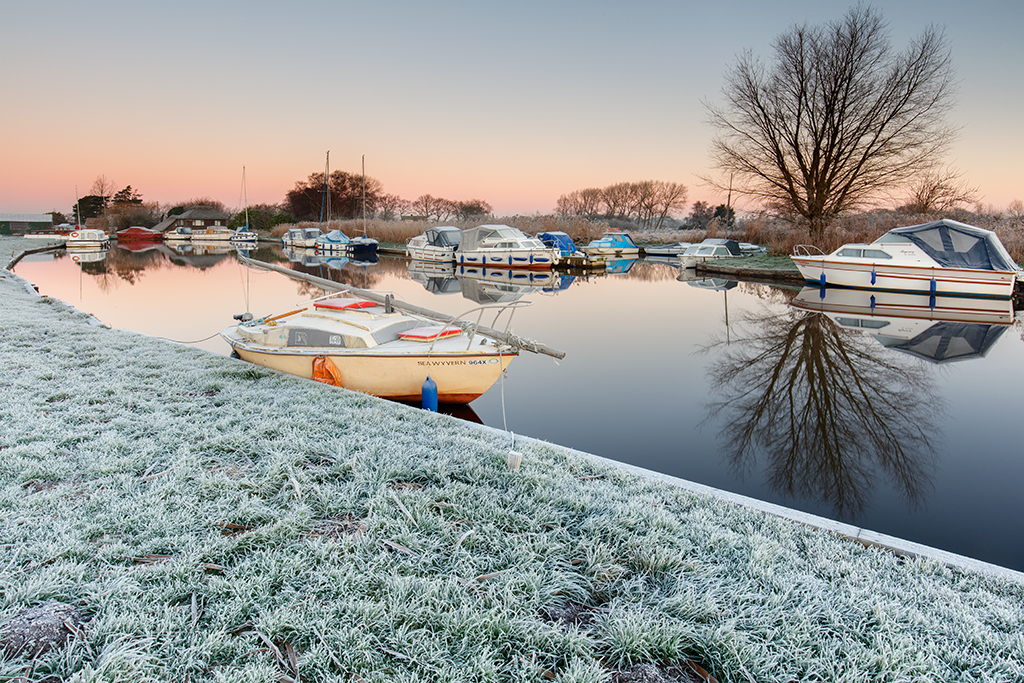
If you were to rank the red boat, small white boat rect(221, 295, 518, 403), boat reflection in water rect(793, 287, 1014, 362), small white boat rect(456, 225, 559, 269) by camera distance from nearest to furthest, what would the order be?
small white boat rect(221, 295, 518, 403)
boat reflection in water rect(793, 287, 1014, 362)
small white boat rect(456, 225, 559, 269)
the red boat

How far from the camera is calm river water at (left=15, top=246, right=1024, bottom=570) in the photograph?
554cm

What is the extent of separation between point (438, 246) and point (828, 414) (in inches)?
1273

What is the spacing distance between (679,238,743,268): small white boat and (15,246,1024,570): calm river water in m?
15.3

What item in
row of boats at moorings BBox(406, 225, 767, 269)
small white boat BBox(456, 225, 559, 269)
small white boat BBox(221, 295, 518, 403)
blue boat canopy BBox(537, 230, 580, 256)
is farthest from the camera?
blue boat canopy BBox(537, 230, 580, 256)

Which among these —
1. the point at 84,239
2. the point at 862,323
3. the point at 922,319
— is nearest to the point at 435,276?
the point at 862,323

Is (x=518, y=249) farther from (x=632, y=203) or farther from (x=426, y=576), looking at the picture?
(x=632, y=203)

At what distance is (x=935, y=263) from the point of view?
20188 millimetres

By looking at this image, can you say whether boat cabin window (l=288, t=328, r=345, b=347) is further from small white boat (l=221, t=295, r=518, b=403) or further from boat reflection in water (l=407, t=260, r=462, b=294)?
boat reflection in water (l=407, t=260, r=462, b=294)

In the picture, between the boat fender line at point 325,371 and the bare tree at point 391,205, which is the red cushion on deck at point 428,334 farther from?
the bare tree at point 391,205

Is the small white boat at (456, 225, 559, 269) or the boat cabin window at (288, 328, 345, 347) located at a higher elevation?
the small white boat at (456, 225, 559, 269)

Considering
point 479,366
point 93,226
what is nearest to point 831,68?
point 479,366

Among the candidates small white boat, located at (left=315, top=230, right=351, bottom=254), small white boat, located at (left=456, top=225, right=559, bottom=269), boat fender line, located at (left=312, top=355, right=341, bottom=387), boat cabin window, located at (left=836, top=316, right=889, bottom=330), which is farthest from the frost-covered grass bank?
small white boat, located at (left=315, top=230, right=351, bottom=254)

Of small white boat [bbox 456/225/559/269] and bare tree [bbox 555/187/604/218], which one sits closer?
small white boat [bbox 456/225/559/269]

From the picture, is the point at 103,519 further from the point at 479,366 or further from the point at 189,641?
the point at 479,366
